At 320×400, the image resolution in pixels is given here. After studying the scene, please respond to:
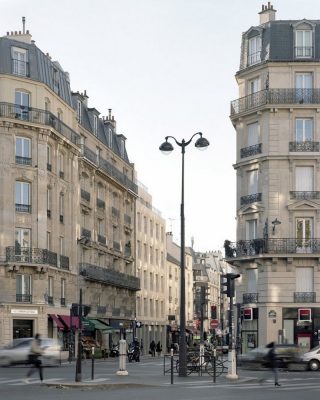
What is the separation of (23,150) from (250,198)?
13477 mm

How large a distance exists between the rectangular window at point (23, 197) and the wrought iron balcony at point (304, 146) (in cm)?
1535

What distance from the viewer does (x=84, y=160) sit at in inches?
2447

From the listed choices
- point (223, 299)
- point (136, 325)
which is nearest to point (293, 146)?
point (136, 325)

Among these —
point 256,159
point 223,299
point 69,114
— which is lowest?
point 223,299

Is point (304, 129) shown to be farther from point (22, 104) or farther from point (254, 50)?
point (22, 104)

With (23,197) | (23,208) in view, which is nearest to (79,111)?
(23,197)

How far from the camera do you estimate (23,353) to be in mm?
39688

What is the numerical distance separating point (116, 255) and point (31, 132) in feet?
68.9

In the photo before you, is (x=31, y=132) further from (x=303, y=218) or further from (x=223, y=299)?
(x=223, y=299)

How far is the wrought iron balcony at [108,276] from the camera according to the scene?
202ft

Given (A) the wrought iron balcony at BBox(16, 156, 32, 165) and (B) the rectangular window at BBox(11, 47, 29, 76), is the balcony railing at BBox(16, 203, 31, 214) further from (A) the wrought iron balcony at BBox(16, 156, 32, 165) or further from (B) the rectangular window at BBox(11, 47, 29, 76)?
(B) the rectangular window at BBox(11, 47, 29, 76)

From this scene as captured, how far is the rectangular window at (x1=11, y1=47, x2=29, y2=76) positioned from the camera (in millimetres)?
52688

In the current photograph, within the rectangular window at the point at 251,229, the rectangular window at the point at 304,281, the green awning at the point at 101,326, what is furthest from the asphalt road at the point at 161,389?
the green awning at the point at 101,326

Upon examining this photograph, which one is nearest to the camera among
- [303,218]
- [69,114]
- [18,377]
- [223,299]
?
[18,377]
